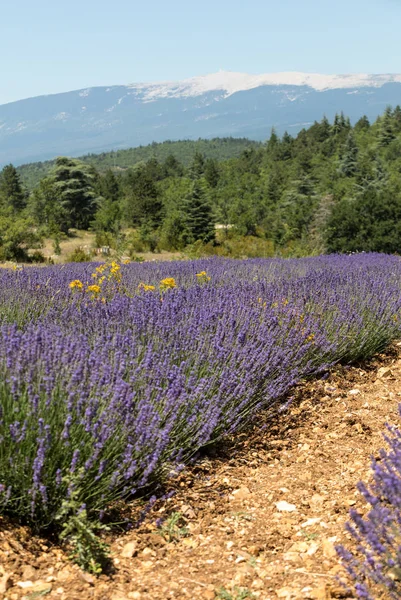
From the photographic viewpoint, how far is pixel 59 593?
64.2 inches

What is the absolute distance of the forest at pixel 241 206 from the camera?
16359mm

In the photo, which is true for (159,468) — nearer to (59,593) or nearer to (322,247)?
(59,593)

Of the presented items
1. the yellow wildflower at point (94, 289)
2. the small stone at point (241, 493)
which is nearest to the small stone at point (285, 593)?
the small stone at point (241, 493)

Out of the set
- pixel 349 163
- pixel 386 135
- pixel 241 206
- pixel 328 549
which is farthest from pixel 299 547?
pixel 386 135

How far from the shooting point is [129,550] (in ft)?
6.28

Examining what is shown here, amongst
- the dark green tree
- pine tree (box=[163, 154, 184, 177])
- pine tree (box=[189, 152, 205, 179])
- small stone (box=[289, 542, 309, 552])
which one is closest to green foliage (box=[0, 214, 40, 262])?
the dark green tree

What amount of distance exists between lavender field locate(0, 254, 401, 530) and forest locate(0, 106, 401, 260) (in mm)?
9694

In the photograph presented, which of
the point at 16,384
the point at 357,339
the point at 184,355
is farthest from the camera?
the point at 357,339

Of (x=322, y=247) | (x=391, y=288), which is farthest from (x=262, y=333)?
(x=322, y=247)

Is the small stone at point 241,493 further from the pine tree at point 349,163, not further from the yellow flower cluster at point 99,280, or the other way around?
the pine tree at point 349,163

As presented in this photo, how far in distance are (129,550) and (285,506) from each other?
0.71 metres

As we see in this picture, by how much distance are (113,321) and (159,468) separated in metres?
1.11

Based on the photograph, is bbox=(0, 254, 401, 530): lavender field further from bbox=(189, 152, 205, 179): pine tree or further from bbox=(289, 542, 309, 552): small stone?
bbox=(189, 152, 205, 179): pine tree

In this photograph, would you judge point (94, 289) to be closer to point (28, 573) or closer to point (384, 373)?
point (384, 373)
